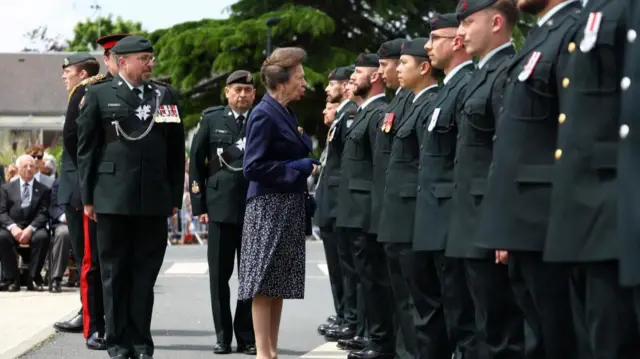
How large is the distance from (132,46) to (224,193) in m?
1.59

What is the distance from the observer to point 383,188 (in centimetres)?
915

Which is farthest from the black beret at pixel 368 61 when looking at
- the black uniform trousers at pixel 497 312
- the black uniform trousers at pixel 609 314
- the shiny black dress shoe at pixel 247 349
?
the black uniform trousers at pixel 609 314

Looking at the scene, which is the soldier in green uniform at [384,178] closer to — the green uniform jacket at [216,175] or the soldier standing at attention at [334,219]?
the soldier standing at attention at [334,219]

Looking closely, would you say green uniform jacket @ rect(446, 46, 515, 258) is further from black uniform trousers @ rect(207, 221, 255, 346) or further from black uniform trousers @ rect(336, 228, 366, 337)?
black uniform trousers @ rect(207, 221, 255, 346)

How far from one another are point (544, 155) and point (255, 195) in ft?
13.7

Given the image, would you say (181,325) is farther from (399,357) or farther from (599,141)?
(599,141)

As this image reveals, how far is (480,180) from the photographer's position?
662 cm

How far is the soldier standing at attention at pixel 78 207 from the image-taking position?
10914 mm

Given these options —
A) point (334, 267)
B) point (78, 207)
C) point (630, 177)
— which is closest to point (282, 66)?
point (78, 207)

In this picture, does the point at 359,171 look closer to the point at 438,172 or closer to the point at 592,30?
the point at 438,172

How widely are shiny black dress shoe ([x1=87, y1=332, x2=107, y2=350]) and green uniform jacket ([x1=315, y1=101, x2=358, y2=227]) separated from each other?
200cm

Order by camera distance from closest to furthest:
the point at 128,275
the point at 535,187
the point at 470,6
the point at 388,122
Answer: the point at 535,187 → the point at 470,6 → the point at 388,122 → the point at 128,275

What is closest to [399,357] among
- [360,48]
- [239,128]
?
[239,128]

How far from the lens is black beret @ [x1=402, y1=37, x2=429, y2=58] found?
8.64 metres
